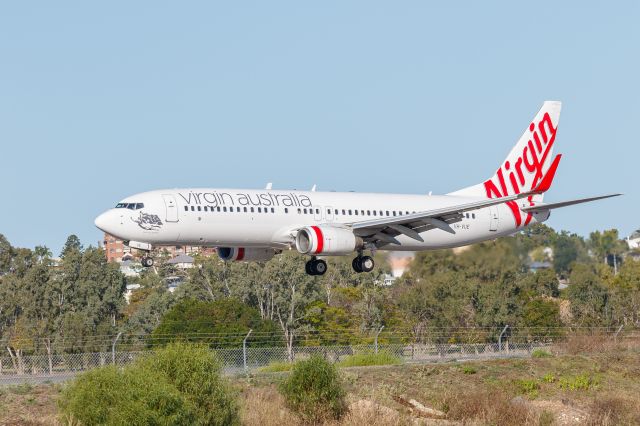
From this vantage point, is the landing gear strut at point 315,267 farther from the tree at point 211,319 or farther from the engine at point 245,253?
the tree at point 211,319

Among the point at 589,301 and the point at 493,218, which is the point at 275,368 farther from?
the point at 589,301

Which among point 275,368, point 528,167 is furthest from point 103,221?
point 528,167

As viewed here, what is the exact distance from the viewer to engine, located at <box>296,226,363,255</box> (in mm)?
51750

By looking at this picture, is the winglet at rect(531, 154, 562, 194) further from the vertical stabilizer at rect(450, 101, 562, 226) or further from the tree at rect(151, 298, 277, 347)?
the tree at rect(151, 298, 277, 347)

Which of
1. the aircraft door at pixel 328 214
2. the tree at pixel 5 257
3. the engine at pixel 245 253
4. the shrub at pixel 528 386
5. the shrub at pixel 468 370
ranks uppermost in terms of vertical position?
the tree at pixel 5 257

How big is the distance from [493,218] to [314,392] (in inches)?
974

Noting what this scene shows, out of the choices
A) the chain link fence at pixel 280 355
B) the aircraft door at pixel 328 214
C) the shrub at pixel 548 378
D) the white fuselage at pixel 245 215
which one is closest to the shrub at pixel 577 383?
the shrub at pixel 548 378

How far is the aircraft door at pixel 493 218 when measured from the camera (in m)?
59.2

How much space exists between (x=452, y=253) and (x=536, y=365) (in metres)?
13.5

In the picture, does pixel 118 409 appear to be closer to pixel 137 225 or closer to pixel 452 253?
pixel 137 225

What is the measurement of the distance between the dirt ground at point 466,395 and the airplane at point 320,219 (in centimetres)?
926

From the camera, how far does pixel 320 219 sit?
54.0 metres

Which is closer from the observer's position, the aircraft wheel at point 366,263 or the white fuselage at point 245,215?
the white fuselage at point 245,215

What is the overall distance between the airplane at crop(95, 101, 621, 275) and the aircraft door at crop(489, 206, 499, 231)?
1.8 inches
